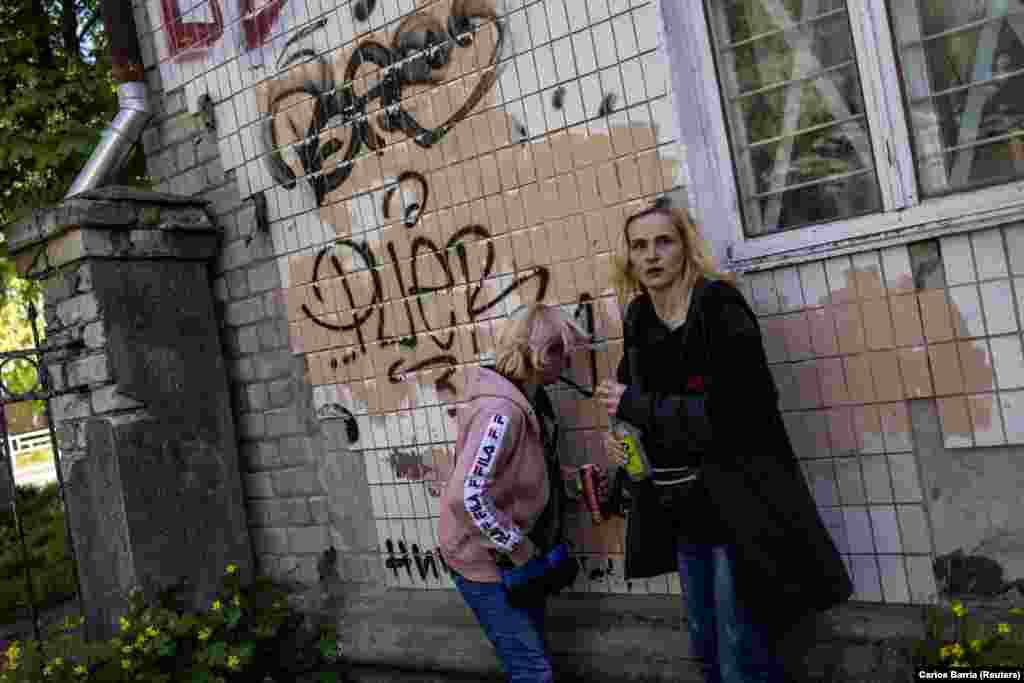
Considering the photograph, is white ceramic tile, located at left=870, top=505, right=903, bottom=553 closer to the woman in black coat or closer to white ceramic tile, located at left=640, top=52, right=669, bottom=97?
the woman in black coat

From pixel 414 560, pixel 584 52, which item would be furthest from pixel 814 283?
pixel 414 560

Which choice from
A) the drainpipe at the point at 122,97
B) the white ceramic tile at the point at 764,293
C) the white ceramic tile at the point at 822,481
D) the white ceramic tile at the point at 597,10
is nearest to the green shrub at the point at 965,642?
the white ceramic tile at the point at 822,481

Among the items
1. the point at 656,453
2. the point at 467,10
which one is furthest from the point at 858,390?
the point at 467,10

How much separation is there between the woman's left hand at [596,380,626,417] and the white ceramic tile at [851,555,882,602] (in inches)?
40.0

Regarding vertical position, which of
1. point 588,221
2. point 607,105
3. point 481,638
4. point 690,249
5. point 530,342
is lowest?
point 481,638

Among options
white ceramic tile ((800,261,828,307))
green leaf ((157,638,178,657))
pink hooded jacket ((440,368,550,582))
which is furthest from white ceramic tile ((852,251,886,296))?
green leaf ((157,638,178,657))

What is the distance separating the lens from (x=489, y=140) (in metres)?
4.11

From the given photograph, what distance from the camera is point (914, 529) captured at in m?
3.22

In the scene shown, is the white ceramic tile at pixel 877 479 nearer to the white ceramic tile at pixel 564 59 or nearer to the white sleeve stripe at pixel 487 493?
the white sleeve stripe at pixel 487 493

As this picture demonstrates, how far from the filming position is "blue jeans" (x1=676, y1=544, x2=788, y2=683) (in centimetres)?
296

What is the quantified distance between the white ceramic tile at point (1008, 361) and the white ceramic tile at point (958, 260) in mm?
207

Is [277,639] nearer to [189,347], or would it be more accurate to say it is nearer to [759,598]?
[189,347]

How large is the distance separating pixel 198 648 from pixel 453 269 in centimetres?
220

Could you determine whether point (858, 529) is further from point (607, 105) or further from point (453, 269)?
point (453, 269)
